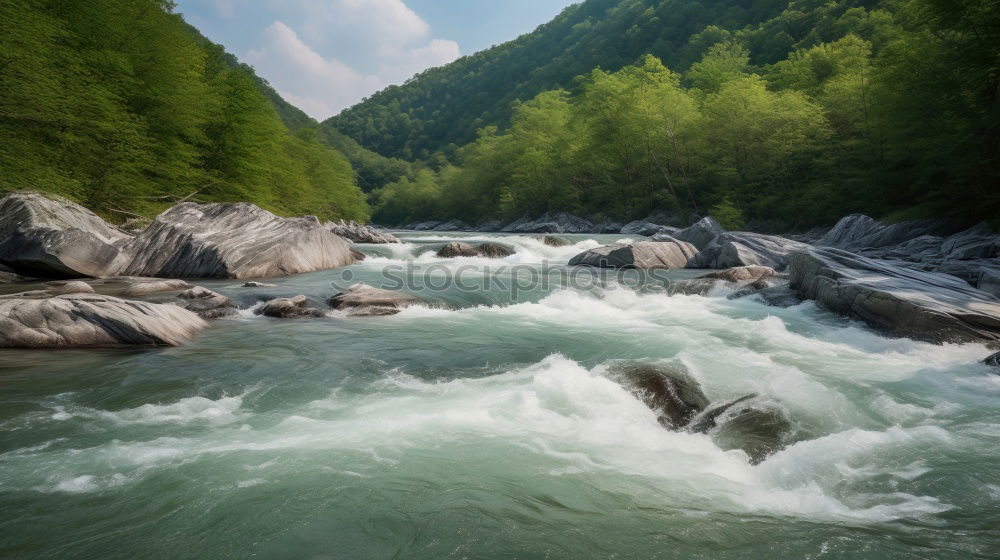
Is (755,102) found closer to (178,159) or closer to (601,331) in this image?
(601,331)

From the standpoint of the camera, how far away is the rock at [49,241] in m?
11.7

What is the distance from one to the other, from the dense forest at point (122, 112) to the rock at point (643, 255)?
16402 mm

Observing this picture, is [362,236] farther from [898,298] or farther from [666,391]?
[666,391]

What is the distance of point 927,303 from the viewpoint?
8094mm

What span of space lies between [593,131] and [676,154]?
11.3 metres

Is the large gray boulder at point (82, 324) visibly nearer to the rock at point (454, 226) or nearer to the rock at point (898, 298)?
the rock at point (898, 298)

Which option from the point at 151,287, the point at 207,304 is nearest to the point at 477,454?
the point at 207,304

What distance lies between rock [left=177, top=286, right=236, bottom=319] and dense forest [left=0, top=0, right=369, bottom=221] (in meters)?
7.51

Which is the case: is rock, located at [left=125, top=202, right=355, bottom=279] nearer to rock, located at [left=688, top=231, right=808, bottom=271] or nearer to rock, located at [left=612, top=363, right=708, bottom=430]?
rock, located at [left=612, top=363, right=708, bottom=430]

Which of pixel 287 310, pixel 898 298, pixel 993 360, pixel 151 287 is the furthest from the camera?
pixel 151 287

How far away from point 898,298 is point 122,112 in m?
22.2

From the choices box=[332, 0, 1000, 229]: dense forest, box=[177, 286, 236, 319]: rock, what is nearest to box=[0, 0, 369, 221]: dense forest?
box=[177, 286, 236, 319]: rock

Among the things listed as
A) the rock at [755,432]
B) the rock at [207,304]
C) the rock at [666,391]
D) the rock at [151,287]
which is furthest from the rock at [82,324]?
the rock at [755,432]

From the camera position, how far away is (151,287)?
34.5ft
